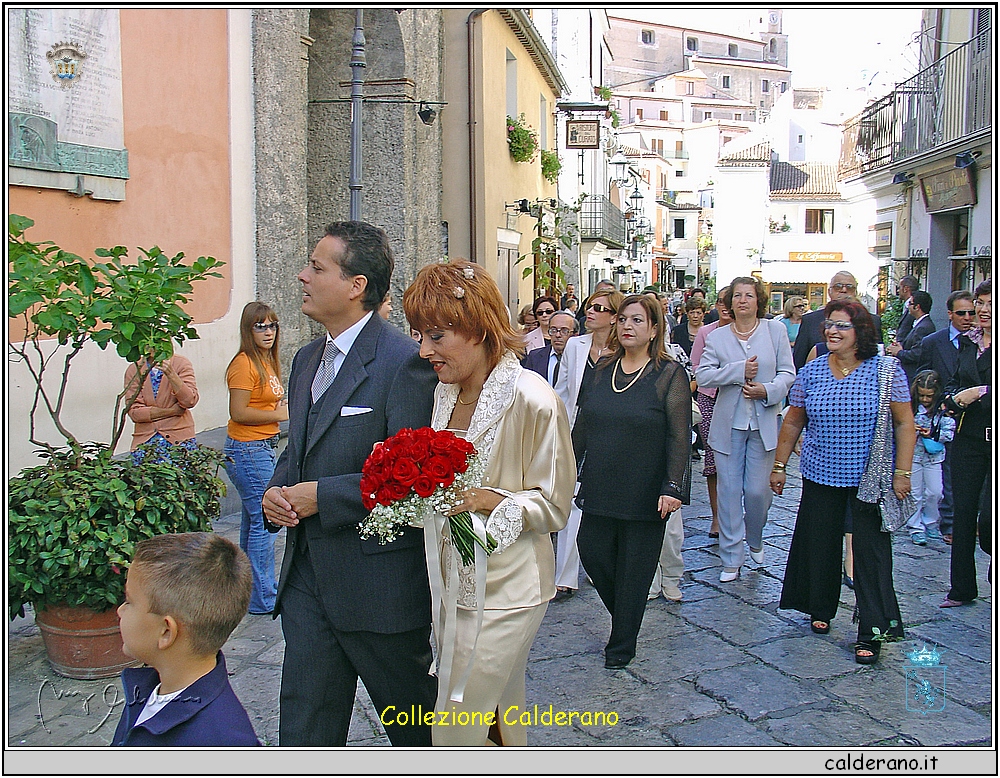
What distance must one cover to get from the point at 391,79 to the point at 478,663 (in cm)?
A: 1087

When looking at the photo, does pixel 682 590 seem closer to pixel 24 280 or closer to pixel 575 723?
pixel 575 723

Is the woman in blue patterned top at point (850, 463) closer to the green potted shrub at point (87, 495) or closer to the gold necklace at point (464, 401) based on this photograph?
the gold necklace at point (464, 401)

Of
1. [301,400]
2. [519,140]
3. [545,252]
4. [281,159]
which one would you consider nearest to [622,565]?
[301,400]

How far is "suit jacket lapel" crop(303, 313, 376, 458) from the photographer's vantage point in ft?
10.1

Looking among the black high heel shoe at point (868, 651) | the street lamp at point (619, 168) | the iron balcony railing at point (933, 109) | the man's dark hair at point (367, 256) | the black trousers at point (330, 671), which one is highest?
the street lamp at point (619, 168)

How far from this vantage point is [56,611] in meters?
4.44

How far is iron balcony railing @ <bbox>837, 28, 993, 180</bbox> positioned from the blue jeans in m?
9.79

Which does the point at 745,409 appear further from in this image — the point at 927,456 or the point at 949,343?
the point at 927,456

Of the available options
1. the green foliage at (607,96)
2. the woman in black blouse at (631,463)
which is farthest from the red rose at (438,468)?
the green foliage at (607,96)

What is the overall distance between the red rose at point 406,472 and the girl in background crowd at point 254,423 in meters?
2.83

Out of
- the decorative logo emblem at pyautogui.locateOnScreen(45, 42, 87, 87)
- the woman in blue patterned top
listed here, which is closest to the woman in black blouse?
the woman in blue patterned top

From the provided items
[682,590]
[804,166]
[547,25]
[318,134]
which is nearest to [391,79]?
[318,134]

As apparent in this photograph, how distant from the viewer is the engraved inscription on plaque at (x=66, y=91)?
6.40m

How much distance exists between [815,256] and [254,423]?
45522 millimetres
